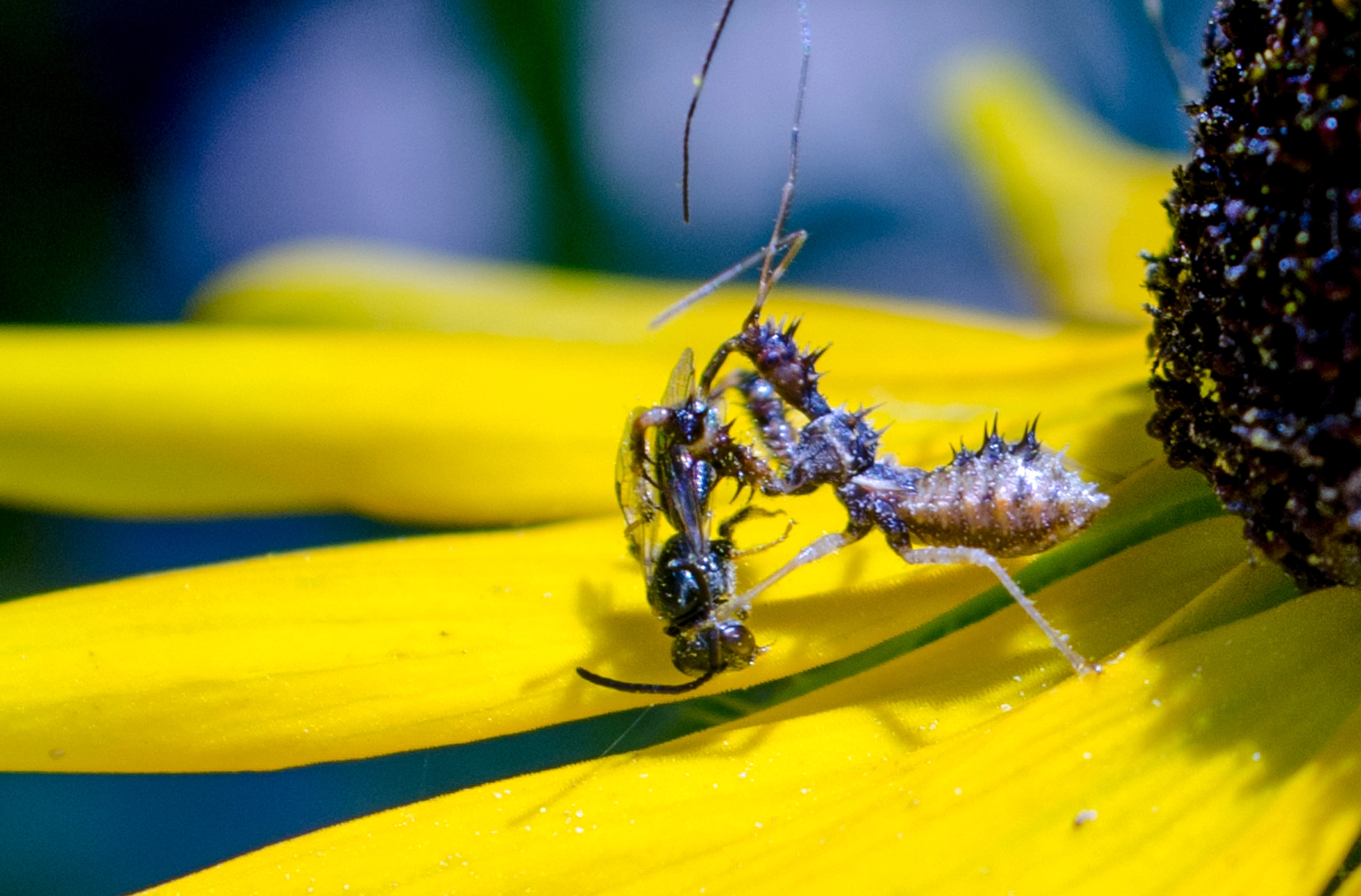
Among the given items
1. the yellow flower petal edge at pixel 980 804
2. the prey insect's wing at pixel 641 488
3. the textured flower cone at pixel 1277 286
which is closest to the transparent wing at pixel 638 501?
the prey insect's wing at pixel 641 488

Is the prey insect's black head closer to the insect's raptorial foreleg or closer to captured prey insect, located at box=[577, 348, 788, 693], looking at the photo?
captured prey insect, located at box=[577, 348, 788, 693]

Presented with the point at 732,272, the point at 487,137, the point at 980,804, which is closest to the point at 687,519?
the point at 732,272

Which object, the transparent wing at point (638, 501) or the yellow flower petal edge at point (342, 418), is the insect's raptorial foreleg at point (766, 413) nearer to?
the transparent wing at point (638, 501)

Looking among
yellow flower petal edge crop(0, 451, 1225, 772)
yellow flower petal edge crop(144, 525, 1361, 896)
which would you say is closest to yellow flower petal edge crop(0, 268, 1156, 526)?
yellow flower petal edge crop(0, 451, 1225, 772)

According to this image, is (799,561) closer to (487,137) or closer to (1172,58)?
(1172,58)

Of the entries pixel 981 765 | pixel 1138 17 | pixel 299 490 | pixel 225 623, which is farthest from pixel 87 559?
pixel 1138 17

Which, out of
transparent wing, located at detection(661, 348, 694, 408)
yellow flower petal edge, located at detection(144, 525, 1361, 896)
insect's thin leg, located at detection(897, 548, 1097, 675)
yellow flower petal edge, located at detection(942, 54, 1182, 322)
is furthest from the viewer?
yellow flower petal edge, located at detection(942, 54, 1182, 322)

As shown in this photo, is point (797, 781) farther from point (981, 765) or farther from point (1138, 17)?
point (1138, 17)
